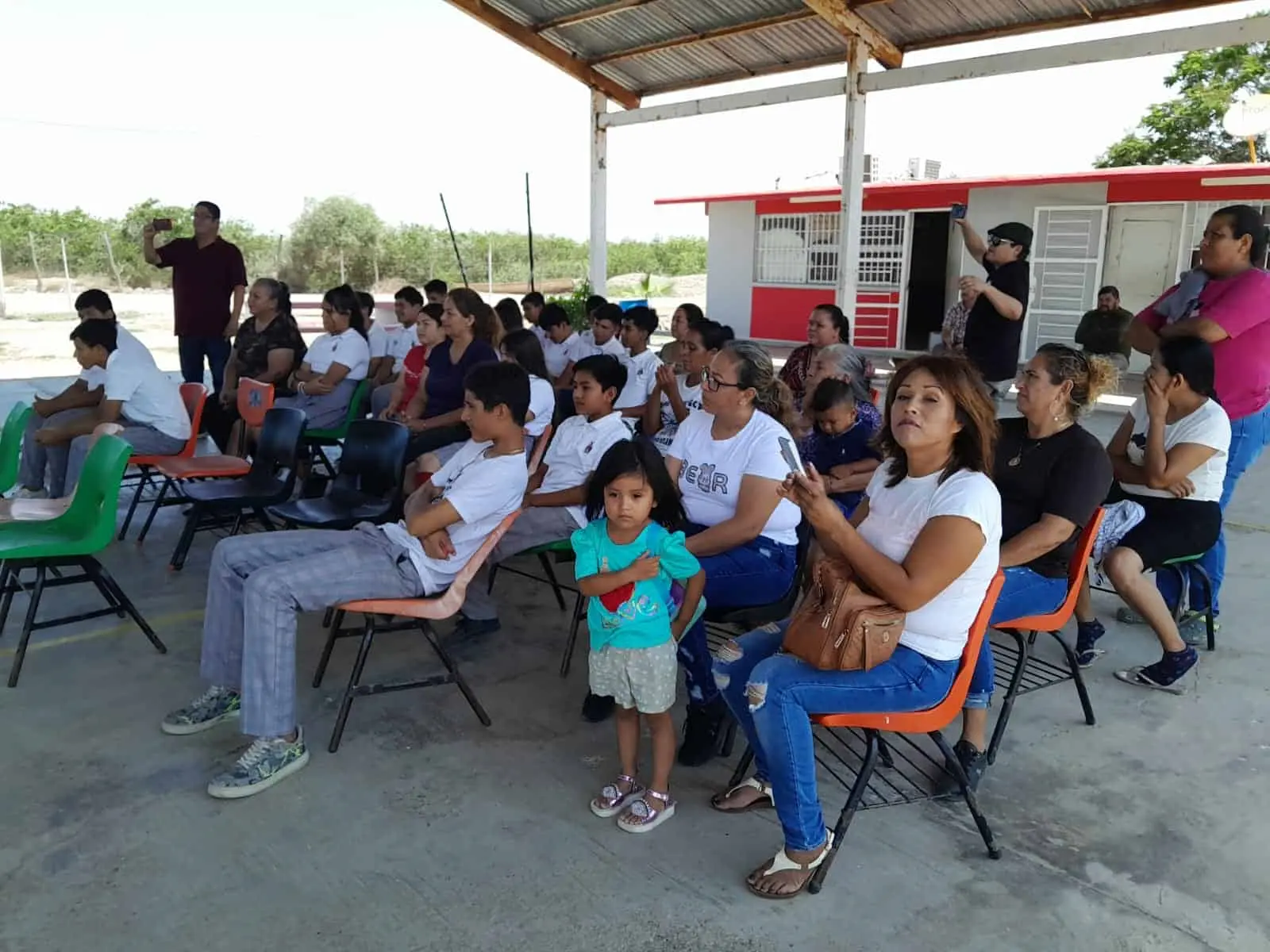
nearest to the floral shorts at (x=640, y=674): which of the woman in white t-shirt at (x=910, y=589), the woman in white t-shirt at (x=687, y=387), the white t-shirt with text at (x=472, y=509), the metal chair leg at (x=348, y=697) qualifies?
the woman in white t-shirt at (x=910, y=589)

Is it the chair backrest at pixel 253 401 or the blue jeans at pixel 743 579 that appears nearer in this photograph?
the blue jeans at pixel 743 579

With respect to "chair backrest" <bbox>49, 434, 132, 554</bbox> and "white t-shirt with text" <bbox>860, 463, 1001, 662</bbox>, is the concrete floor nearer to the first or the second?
"chair backrest" <bbox>49, 434, 132, 554</bbox>

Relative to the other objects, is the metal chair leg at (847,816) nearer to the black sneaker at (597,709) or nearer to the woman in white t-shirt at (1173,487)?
the black sneaker at (597,709)

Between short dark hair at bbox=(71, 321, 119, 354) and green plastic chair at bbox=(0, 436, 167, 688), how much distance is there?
1.62 meters

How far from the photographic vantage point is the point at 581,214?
35.1 m

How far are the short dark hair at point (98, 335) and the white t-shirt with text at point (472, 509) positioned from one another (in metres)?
2.80

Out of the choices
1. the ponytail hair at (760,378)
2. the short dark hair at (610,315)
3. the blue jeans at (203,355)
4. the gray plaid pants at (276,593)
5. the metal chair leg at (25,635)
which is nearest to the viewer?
the gray plaid pants at (276,593)

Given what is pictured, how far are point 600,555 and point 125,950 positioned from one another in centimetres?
140

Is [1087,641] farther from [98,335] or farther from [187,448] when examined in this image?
[98,335]

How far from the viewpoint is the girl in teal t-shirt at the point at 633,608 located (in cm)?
255

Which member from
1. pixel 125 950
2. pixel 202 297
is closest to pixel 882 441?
pixel 125 950

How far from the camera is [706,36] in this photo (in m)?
8.83

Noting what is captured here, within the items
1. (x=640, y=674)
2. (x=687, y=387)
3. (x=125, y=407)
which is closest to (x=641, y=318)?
(x=687, y=387)

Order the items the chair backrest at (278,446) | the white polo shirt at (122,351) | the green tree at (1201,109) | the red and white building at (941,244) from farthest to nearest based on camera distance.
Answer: the green tree at (1201,109) → the red and white building at (941,244) → the white polo shirt at (122,351) → the chair backrest at (278,446)
